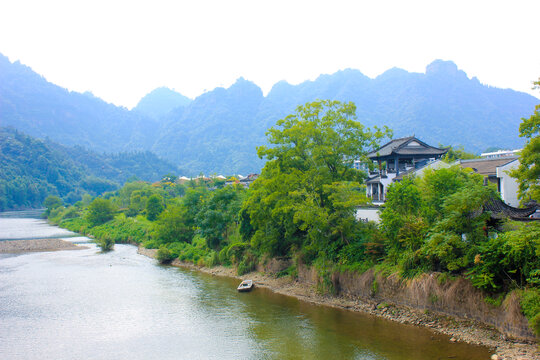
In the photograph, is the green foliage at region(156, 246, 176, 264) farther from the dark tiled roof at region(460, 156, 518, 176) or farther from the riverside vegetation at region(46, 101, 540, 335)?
the dark tiled roof at region(460, 156, 518, 176)

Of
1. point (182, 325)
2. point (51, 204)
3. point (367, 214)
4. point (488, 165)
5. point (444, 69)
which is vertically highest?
point (444, 69)

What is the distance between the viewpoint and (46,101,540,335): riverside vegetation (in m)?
15.6

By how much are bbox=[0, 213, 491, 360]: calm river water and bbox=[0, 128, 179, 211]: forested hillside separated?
316 ft

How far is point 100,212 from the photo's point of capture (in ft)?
214

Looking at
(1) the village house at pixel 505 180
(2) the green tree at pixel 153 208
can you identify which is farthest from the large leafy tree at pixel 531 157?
(2) the green tree at pixel 153 208

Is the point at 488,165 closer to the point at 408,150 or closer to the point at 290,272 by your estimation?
the point at 408,150

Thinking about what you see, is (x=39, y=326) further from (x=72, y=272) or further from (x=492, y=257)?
(x=492, y=257)

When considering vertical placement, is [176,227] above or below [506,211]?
below

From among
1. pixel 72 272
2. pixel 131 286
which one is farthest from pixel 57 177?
pixel 131 286

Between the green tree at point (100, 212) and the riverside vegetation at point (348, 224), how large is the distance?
32.4m

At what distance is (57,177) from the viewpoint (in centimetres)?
12962

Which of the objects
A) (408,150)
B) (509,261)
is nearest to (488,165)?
(408,150)

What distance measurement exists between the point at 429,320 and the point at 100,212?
59179 mm

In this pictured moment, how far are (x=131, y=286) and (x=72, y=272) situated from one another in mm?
8829
